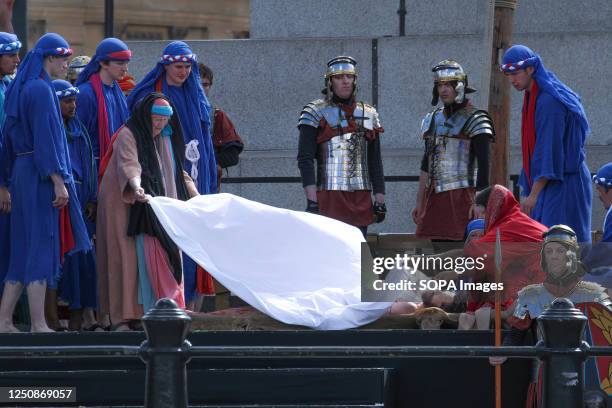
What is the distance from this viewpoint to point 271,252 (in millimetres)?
11578

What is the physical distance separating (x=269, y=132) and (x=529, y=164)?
4.61 m

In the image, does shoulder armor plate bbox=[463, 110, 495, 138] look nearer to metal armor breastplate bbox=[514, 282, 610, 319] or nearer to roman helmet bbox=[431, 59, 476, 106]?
roman helmet bbox=[431, 59, 476, 106]

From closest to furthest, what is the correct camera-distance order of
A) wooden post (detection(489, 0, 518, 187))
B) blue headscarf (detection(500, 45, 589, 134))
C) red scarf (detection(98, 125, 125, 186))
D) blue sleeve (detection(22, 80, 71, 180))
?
blue sleeve (detection(22, 80, 71, 180)) < red scarf (detection(98, 125, 125, 186)) < blue headscarf (detection(500, 45, 589, 134)) < wooden post (detection(489, 0, 518, 187))

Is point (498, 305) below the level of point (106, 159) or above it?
below

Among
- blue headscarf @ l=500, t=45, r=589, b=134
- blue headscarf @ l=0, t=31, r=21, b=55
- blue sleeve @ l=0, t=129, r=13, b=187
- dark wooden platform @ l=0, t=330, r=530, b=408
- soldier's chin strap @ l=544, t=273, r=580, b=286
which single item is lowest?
dark wooden platform @ l=0, t=330, r=530, b=408

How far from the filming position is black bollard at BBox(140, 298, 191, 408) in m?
8.03

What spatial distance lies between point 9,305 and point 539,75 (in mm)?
3837

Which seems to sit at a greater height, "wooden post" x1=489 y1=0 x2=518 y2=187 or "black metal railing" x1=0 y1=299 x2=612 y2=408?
"wooden post" x1=489 y1=0 x2=518 y2=187

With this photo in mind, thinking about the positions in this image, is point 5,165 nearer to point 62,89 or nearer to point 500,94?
point 62,89

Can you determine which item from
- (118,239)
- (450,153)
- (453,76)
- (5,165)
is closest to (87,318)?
(118,239)

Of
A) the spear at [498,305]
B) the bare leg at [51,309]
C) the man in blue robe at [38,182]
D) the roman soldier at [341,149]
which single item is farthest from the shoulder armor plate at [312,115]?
the spear at [498,305]

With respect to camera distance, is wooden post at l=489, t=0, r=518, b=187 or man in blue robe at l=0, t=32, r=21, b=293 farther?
wooden post at l=489, t=0, r=518, b=187

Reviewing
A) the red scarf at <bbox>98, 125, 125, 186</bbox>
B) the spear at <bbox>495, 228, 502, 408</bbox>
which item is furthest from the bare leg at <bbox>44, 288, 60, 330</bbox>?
the spear at <bbox>495, 228, 502, 408</bbox>

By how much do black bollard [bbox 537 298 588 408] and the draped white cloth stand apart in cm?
313
